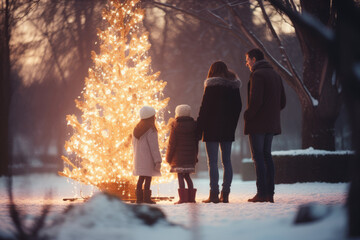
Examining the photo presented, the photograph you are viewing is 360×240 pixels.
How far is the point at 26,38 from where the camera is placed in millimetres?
17859

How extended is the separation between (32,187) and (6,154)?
5017 mm

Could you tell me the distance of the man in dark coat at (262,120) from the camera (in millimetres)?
7293

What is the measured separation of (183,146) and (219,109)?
0.90 m

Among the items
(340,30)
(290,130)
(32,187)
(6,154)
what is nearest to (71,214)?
(340,30)

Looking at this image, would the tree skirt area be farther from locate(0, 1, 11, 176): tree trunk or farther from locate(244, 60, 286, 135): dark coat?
locate(0, 1, 11, 176): tree trunk

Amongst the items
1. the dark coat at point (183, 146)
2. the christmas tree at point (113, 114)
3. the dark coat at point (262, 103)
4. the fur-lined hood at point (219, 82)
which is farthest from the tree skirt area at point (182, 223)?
the christmas tree at point (113, 114)

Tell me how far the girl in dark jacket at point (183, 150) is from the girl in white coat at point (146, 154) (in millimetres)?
274

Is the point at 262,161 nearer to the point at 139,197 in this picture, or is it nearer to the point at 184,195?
the point at 184,195

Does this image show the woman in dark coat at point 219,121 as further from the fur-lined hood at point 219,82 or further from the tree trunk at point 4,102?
the tree trunk at point 4,102

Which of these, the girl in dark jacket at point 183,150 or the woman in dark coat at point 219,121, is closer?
the woman in dark coat at point 219,121

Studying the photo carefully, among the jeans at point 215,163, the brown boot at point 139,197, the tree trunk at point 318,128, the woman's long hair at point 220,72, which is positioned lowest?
the brown boot at point 139,197

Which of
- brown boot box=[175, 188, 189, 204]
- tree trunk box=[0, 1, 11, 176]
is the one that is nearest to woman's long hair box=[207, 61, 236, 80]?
brown boot box=[175, 188, 189, 204]

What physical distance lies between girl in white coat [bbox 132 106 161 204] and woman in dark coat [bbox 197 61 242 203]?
37.6 inches

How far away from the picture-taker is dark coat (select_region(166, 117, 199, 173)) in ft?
26.0
